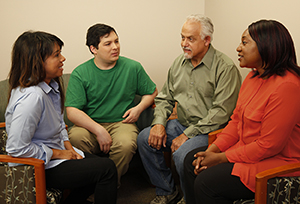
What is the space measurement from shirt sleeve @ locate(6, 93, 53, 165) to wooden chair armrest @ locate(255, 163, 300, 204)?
44.8 inches

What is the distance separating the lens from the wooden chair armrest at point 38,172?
1.57 m

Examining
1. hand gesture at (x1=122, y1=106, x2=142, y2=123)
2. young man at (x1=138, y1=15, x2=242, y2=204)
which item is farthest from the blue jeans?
hand gesture at (x1=122, y1=106, x2=142, y2=123)

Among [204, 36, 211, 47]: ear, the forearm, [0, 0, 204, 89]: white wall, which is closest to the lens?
[204, 36, 211, 47]: ear

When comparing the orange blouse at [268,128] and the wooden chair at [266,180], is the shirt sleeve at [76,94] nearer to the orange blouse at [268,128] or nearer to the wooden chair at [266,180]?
the orange blouse at [268,128]

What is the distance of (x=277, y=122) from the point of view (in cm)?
148

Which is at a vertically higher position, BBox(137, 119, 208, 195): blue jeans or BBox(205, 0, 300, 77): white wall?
BBox(205, 0, 300, 77): white wall

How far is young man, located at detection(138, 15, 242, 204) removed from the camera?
2.14 m

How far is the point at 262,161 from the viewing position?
61.7 inches

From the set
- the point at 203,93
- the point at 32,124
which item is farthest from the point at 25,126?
the point at 203,93

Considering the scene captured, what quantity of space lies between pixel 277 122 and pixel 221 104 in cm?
66

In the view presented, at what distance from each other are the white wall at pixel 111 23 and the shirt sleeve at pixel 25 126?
5.68 ft

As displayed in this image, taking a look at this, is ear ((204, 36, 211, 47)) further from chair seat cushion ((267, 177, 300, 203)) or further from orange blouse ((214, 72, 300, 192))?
chair seat cushion ((267, 177, 300, 203))

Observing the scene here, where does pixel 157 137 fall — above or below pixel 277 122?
below

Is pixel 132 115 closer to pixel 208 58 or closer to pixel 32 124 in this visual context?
pixel 208 58
